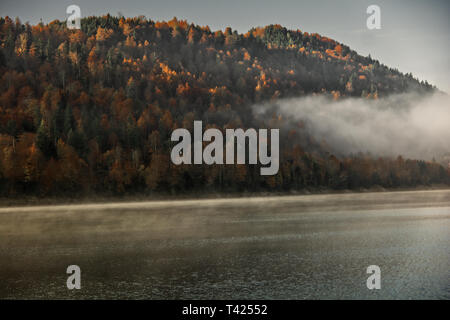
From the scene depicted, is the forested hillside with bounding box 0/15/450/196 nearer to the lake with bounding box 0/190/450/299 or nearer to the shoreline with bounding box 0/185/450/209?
the shoreline with bounding box 0/185/450/209

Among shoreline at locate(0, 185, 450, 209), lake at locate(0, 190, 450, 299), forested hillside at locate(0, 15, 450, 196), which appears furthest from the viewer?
forested hillside at locate(0, 15, 450, 196)

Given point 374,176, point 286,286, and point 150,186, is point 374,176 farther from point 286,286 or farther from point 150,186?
point 286,286

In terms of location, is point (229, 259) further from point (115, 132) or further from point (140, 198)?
point (115, 132)

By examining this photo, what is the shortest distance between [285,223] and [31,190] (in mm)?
63653

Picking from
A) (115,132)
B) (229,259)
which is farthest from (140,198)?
(229,259)

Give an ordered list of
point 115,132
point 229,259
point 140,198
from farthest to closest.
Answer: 1. point 115,132
2. point 140,198
3. point 229,259

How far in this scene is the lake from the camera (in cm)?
2577

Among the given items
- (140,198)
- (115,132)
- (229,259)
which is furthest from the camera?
(115,132)

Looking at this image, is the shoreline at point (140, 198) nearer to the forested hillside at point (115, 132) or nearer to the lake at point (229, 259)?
the forested hillside at point (115, 132)

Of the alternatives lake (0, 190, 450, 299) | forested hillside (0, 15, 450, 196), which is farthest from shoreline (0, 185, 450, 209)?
lake (0, 190, 450, 299)

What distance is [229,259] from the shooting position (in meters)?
34.4

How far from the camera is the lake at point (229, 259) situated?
25.8 metres

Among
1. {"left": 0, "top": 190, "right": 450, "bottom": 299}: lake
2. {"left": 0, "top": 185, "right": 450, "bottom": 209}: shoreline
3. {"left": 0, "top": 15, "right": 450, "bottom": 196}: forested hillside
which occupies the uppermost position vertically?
{"left": 0, "top": 15, "right": 450, "bottom": 196}: forested hillside

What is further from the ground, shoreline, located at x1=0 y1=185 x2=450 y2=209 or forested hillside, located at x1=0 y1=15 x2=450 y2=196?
forested hillside, located at x1=0 y1=15 x2=450 y2=196
